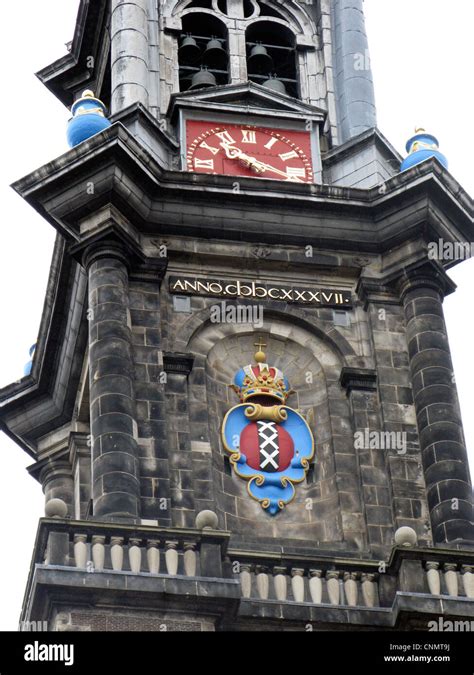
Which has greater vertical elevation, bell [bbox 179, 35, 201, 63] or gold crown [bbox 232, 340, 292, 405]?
bell [bbox 179, 35, 201, 63]

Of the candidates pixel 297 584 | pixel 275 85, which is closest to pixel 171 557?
pixel 297 584

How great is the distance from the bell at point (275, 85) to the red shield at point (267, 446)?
9.23 metres

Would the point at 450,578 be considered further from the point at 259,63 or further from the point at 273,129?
the point at 259,63

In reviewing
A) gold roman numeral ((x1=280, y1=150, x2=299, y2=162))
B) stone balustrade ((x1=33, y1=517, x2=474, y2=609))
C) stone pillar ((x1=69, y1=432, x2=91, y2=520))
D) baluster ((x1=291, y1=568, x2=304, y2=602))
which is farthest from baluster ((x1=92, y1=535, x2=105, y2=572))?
gold roman numeral ((x1=280, y1=150, x2=299, y2=162))

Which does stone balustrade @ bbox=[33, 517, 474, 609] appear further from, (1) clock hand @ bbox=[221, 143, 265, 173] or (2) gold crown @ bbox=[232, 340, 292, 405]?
(1) clock hand @ bbox=[221, 143, 265, 173]

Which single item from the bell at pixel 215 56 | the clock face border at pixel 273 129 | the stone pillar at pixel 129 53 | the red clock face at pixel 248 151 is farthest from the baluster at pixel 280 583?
the bell at pixel 215 56

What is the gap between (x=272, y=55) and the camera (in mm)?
58469

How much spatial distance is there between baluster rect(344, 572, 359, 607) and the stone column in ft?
6.76

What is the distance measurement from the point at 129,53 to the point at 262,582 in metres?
14.3

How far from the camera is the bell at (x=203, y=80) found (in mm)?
56594

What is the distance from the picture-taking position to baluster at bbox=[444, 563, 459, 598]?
150 feet

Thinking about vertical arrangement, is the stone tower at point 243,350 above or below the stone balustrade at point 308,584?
above

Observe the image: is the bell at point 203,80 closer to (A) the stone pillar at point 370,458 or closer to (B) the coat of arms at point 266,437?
(B) the coat of arms at point 266,437

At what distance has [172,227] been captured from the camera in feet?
172
